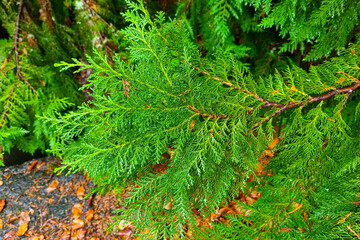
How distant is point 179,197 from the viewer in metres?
1.14

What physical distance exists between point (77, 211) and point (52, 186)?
54cm

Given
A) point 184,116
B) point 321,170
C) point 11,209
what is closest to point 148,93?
point 184,116

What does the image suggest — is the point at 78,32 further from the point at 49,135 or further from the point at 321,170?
the point at 321,170

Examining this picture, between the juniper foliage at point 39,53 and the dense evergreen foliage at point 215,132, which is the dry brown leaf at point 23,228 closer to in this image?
the juniper foliage at point 39,53

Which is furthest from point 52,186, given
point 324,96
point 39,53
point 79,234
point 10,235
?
point 324,96

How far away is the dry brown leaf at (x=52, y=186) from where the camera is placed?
321cm

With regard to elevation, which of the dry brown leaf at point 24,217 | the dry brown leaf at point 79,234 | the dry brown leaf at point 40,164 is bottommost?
the dry brown leaf at point 79,234

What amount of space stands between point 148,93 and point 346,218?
1049 mm

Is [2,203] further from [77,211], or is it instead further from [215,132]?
[215,132]

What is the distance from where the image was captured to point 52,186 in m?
3.25

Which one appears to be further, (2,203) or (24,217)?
(2,203)

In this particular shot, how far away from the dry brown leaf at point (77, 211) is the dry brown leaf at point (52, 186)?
1.39ft

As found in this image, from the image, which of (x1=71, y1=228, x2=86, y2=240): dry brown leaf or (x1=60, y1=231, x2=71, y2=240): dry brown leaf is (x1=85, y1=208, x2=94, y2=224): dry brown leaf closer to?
(x1=71, y1=228, x2=86, y2=240): dry brown leaf

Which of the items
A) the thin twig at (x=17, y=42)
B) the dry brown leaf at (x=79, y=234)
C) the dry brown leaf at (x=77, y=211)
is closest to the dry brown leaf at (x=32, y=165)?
the dry brown leaf at (x=77, y=211)
